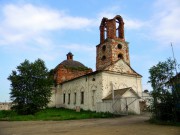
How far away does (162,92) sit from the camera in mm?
14797

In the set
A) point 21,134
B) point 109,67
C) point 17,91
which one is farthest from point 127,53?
point 21,134

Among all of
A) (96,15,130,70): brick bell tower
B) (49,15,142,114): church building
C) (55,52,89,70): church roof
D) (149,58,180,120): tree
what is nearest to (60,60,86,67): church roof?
(55,52,89,70): church roof

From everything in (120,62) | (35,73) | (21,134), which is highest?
(120,62)

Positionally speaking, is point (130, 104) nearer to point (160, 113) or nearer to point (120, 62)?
point (120, 62)

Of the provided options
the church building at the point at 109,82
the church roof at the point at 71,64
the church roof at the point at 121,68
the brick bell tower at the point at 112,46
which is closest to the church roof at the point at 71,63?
the church roof at the point at 71,64

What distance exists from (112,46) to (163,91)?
18.0m

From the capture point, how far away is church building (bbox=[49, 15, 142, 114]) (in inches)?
1002

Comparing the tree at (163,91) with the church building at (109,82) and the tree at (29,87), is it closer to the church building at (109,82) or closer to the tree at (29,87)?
the church building at (109,82)

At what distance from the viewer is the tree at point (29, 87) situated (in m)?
26.3

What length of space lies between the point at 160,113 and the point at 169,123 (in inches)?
60.5

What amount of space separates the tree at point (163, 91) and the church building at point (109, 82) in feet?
30.9

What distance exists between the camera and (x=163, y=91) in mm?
14758

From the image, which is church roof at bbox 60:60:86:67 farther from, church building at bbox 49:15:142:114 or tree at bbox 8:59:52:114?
tree at bbox 8:59:52:114

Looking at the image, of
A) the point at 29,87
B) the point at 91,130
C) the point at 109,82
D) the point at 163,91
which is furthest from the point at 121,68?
the point at 91,130
